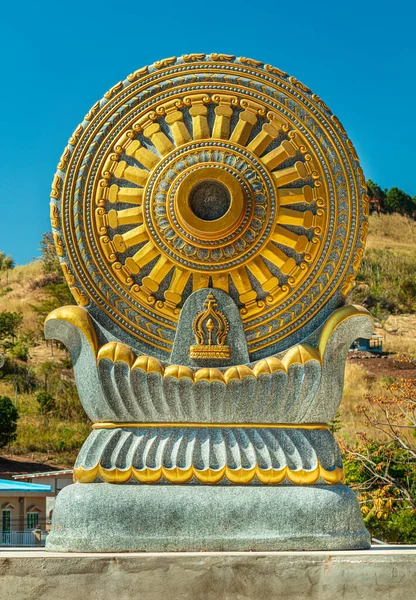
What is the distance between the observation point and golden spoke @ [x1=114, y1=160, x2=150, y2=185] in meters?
9.41

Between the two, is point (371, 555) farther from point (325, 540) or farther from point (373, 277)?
point (373, 277)

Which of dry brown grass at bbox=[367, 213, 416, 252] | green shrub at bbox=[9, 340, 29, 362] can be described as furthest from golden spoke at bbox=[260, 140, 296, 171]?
dry brown grass at bbox=[367, 213, 416, 252]

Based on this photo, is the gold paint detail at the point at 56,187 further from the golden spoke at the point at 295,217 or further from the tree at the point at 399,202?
the tree at the point at 399,202

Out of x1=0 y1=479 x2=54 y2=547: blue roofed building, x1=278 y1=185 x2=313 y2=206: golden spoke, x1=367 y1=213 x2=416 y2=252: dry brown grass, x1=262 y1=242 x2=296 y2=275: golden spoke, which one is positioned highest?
x1=367 y1=213 x2=416 y2=252: dry brown grass

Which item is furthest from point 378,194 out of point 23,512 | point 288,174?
point 288,174

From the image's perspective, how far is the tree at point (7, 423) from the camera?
109 feet

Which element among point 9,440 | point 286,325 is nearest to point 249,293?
point 286,325

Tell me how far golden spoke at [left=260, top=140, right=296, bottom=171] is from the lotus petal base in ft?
10.2

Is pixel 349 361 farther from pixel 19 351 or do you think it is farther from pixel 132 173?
pixel 132 173

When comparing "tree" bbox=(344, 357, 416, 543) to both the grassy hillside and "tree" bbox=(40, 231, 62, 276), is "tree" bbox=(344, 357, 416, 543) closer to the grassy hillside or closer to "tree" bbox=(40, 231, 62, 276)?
the grassy hillside

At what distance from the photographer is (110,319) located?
9391mm

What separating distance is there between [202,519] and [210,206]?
299 cm

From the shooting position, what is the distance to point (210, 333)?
30.3 ft

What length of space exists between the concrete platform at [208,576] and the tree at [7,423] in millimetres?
26097
